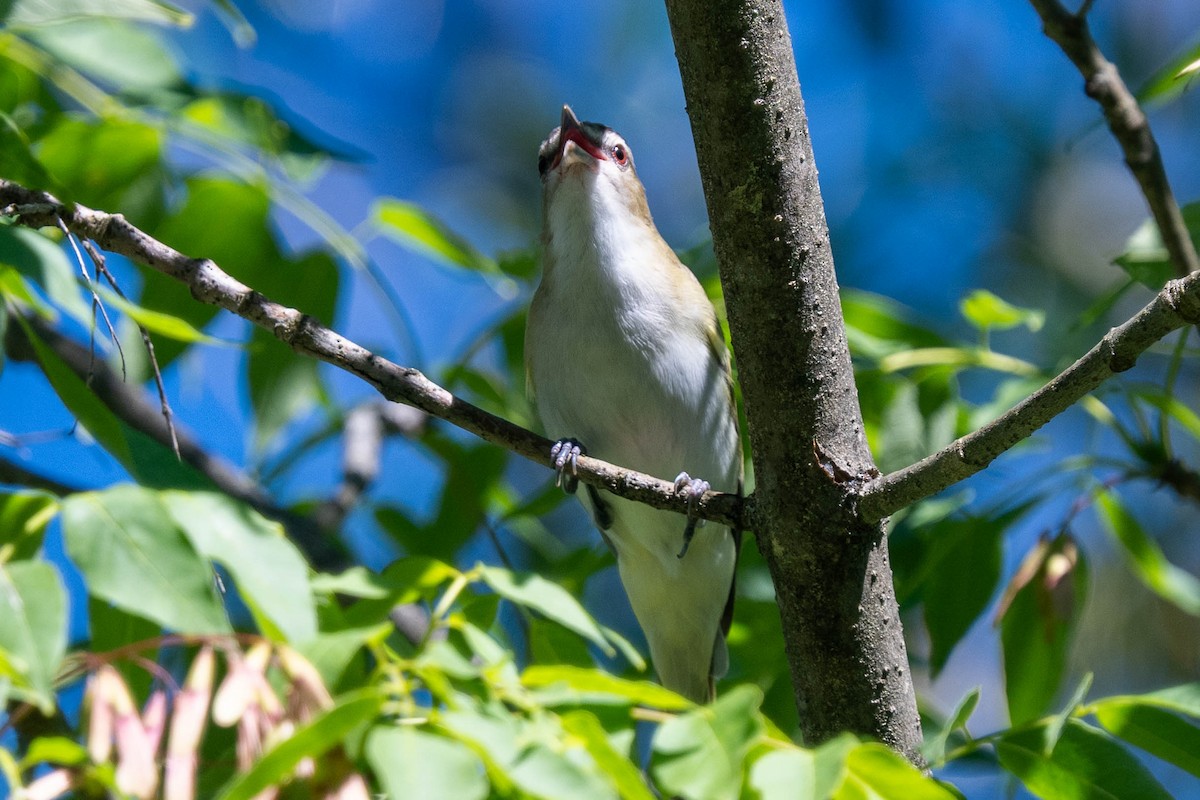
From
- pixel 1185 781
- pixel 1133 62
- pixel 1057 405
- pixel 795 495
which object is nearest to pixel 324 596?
pixel 795 495

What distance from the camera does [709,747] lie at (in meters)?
1.44

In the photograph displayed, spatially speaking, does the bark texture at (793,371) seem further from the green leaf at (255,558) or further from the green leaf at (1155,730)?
the green leaf at (255,558)

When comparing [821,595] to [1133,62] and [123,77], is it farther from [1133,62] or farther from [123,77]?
[1133,62]

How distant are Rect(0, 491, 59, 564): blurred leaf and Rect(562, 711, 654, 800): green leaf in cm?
89

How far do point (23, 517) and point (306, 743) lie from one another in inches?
30.7

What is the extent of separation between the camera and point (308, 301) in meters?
3.51

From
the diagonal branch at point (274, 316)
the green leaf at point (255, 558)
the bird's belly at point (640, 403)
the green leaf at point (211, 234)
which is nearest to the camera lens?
the green leaf at point (255, 558)

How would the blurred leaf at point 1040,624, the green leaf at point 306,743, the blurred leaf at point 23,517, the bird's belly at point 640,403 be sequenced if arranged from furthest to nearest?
the bird's belly at point 640,403 < the blurred leaf at point 1040,624 < the blurred leaf at point 23,517 < the green leaf at point 306,743

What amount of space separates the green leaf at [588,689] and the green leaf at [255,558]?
1.08ft

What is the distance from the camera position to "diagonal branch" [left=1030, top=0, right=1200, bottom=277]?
117 inches

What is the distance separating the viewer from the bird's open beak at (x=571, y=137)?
418cm

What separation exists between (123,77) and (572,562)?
1799 millimetres

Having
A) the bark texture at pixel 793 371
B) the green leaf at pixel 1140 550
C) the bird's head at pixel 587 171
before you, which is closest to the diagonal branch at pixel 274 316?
the bark texture at pixel 793 371

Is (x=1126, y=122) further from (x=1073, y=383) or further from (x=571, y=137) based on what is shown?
(x=571, y=137)
